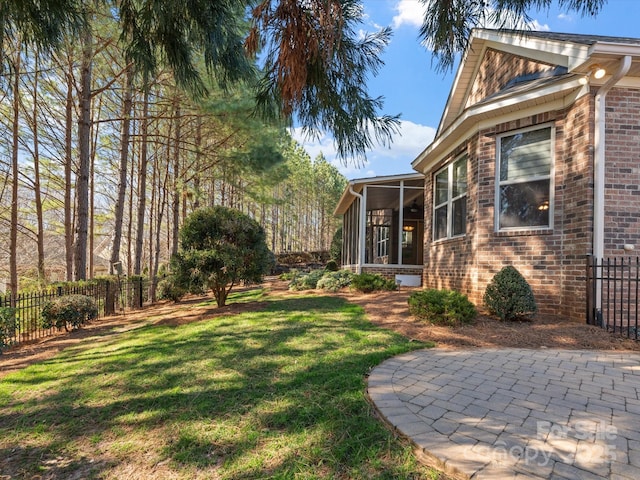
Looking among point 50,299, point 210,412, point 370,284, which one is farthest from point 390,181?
point 210,412

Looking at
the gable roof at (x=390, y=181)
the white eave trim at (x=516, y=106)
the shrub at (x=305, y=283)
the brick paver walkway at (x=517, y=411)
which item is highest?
the white eave trim at (x=516, y=106)

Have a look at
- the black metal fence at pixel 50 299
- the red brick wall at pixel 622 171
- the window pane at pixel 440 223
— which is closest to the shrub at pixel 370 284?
the window pane at pixel 440 223

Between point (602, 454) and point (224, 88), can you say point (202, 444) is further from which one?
point (224, 88)

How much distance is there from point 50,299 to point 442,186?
30.9 feet

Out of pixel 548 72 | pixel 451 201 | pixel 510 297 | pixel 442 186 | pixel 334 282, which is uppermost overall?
pixel 548 72

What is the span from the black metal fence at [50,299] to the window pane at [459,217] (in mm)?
8805

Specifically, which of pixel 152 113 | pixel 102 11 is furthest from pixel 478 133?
pixel 152 113

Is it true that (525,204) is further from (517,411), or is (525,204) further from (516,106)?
(517,411)

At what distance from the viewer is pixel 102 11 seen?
9.89 feet

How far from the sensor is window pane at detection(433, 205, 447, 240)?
27.5 feet

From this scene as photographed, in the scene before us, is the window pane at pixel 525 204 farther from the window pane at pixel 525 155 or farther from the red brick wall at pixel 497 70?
the red brick wall at pixel 497 70

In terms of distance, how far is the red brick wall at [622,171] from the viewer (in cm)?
514

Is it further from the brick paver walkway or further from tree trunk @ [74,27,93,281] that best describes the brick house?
tree trunk @ [74,27,93,281]

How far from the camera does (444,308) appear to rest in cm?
505
